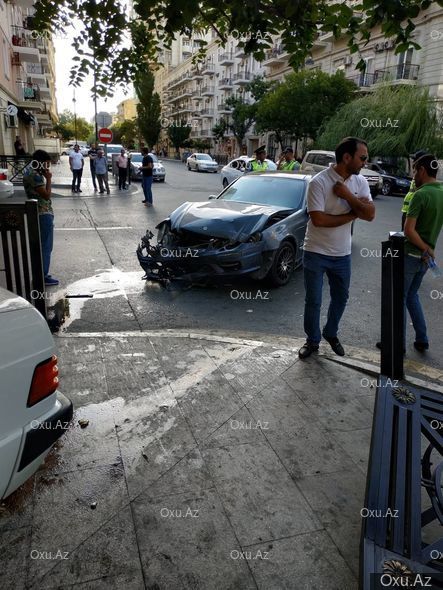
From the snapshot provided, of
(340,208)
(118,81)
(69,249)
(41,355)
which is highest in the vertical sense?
(118,81)

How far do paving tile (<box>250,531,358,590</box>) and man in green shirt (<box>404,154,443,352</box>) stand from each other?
2.97 m

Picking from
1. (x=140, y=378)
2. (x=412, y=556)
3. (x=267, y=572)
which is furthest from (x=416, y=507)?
(x=140, y=378)

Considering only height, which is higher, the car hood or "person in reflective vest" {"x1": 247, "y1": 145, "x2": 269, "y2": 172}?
"person in reflective vest" {"x1": 247, "y1": 145, "x2": 269, "y2": 172}

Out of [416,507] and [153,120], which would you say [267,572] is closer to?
[416,507]

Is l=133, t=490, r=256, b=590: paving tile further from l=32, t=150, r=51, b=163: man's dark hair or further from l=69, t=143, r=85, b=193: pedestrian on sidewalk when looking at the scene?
l=69, t=143, r=85, b=193: pedestrian on sidewalk

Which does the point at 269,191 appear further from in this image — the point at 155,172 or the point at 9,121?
the point at 9,121

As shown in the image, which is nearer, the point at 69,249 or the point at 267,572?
the point at 267,572

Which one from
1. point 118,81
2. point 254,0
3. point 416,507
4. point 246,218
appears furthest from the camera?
point 246,218

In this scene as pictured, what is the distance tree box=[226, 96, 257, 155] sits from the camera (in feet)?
158

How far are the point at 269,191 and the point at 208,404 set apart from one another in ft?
16.1

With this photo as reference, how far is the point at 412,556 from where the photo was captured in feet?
5.98

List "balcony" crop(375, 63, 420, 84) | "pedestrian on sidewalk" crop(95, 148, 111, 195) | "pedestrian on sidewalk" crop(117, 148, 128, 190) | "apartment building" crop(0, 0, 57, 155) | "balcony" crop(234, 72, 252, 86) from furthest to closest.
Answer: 1. "balcony" crop(234, 72, 252, 86)
2. "balcony" crop(375, 63, 420, 84)
3. "apartment building" crop(0, 0, 57, 155)
4. "pedestrian on sidewalk" crop(117, 148, 128, 190)
5. "pedestrian on sidewalk" crop(95, 148, 111, 195)

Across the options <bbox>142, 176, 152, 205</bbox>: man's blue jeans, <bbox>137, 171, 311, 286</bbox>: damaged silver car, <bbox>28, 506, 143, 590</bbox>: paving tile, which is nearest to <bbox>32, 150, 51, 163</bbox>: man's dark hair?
<bbox>137, 171, 311, 286</bbox>: damaged silver car

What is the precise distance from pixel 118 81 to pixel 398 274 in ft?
10.7
